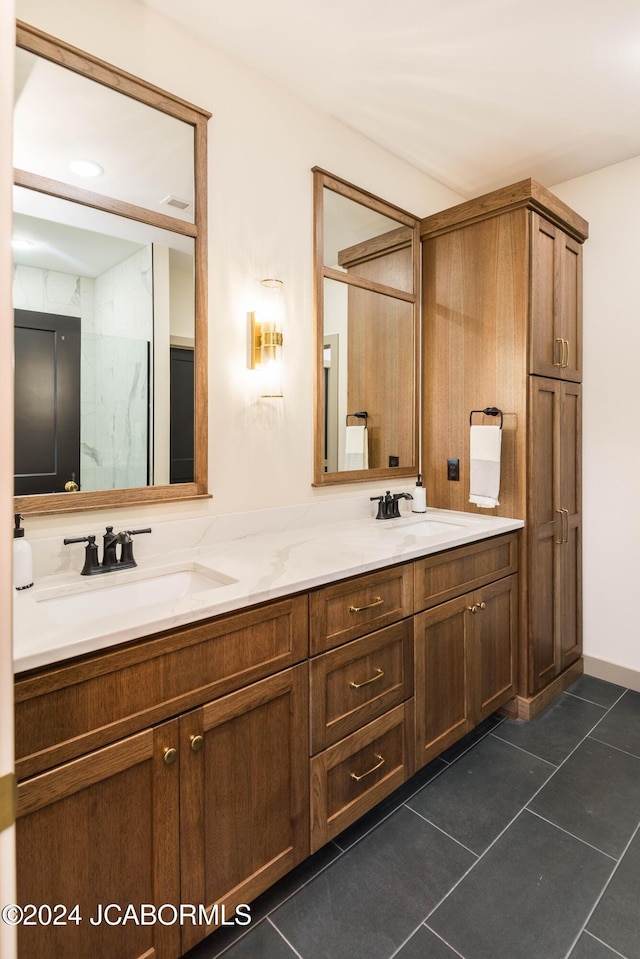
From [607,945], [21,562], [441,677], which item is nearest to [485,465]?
[441,677]

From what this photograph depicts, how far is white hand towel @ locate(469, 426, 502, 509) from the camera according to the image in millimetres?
2314

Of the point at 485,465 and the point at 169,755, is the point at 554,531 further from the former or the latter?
the point at 169,755

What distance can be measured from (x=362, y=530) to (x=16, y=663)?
57.1 inches

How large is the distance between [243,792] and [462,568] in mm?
1142

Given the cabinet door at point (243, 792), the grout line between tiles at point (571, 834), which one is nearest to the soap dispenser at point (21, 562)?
the cabinet door at point (243, 792)

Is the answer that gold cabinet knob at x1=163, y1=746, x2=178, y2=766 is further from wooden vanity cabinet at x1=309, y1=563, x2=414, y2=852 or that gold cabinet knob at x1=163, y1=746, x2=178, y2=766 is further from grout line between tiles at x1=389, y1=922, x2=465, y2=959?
grout line between tiles at x1=389, y1=922, x2=465, y2=959

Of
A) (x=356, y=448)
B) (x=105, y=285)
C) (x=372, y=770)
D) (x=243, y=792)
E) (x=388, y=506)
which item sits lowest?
(x=372, y=770)

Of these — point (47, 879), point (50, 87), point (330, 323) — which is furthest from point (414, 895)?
point (50, 87)

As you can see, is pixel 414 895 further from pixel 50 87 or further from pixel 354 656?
pixel 50 87

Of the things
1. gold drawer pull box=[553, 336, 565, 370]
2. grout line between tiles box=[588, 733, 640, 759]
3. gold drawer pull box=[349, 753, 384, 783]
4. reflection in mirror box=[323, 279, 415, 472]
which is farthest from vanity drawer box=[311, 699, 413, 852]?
gold drawer pull box=[553, 336, 565, 370]

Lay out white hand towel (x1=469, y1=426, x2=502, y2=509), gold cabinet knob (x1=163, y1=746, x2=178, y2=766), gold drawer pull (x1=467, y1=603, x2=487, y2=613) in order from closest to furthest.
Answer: gold cabinet knob (x1=163, y1=746, x2=178, y2=766) → gold drawer pull (x1=467, y1=603, x2=487, y2=613) → white hand towel (x1=469, y1=426, x2=502, y2=509)

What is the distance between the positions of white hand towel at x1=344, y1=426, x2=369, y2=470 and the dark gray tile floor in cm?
132

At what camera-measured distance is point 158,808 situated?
3.61ft

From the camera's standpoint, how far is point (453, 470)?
2.59 m
